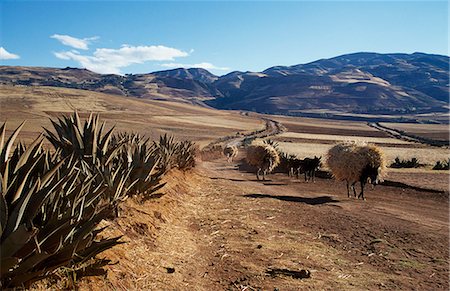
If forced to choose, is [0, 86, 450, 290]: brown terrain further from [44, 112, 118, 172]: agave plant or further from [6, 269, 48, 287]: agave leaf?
[44, 112, 118, 172]: agave plant

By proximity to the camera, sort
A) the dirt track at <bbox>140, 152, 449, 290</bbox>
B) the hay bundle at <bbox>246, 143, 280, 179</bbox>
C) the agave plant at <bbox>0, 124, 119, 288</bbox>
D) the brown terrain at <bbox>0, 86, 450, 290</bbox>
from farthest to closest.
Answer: the hay bundle at <bbox>246, 143, 280, 179</bbox> → the dirt track at <bbox>140, 152, 449, 290</bbox> → the brown terrain at <bbox>0, 86, 450, 290</bbox> → the agave plant at <bbox>0, 124, 119, 288</bbox>

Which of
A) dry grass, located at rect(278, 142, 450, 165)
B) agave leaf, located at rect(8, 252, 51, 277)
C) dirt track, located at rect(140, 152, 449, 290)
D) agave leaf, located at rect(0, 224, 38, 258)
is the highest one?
agave leaf, located at rect(0, 224, 38, 258)

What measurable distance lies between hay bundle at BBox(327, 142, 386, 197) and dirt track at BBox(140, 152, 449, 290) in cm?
137

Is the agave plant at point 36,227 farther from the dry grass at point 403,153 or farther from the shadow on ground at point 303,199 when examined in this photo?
the dry grass at point 403,153

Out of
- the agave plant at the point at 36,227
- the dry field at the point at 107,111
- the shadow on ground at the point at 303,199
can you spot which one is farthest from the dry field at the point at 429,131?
the agave plant at the point at 36,227

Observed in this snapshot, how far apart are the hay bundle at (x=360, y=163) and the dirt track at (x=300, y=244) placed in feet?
4.49

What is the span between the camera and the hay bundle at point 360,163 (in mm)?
12781

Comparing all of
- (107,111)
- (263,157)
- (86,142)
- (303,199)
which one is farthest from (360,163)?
(107,111)

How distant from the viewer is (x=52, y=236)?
3035 millimetres

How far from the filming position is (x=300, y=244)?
6.74 meters

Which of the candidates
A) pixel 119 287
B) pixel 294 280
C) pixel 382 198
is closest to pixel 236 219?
pixel 294 280

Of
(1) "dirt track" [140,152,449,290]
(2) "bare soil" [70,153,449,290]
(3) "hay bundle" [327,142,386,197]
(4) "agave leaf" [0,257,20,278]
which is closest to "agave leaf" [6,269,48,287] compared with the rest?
(4) "agave leaf" [0,257,20,278]

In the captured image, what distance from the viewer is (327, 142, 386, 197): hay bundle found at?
12781mm

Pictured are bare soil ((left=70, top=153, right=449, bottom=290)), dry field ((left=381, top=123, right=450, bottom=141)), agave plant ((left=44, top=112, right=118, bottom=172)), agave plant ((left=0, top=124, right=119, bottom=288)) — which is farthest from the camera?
dry field ((left=381, top=123, right=450, bottom=141))
